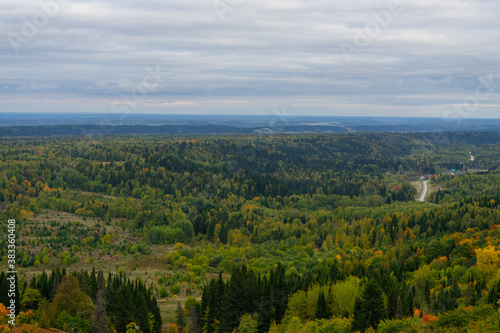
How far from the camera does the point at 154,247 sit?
16500 centimetres

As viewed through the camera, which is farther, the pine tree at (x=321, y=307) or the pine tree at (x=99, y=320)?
the pine tree at (x=321, y=307)

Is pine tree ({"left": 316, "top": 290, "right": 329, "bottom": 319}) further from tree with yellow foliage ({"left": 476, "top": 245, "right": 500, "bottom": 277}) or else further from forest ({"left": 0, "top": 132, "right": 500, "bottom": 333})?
tree with yellow foliage ({"left": 476, "top": 245, "right": 500, "bottom": 277})

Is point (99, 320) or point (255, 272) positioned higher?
point (99, 320)

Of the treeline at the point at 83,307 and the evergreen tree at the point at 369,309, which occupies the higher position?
the evergreen tree at the point at 369,309

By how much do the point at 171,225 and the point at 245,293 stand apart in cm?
10986

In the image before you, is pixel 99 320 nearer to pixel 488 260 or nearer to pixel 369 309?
pixel 369 309

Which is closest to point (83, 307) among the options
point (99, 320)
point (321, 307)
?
point (99, 320)

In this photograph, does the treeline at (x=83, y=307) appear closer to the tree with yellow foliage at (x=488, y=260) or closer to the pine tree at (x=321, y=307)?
the pine tree at (x=321, y=307)

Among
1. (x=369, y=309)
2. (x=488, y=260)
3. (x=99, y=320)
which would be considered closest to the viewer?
(x=369, y=309)

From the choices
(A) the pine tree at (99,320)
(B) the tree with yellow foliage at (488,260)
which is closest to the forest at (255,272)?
(A) the pine tree at (99,320)

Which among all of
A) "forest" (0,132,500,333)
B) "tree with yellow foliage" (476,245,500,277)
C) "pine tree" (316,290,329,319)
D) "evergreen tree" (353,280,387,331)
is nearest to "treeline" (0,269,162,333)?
"forest" (0,132,500,333)

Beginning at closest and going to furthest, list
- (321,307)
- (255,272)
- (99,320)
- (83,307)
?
(99,320) < (83,307) < (321,307) < (255,272)

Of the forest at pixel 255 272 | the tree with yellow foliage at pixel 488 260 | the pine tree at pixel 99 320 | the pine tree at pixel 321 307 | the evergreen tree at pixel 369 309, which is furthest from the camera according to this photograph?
the tree with yellow foliage at pixel 488 260

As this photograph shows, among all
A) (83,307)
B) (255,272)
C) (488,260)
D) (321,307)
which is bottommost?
(255,272)
